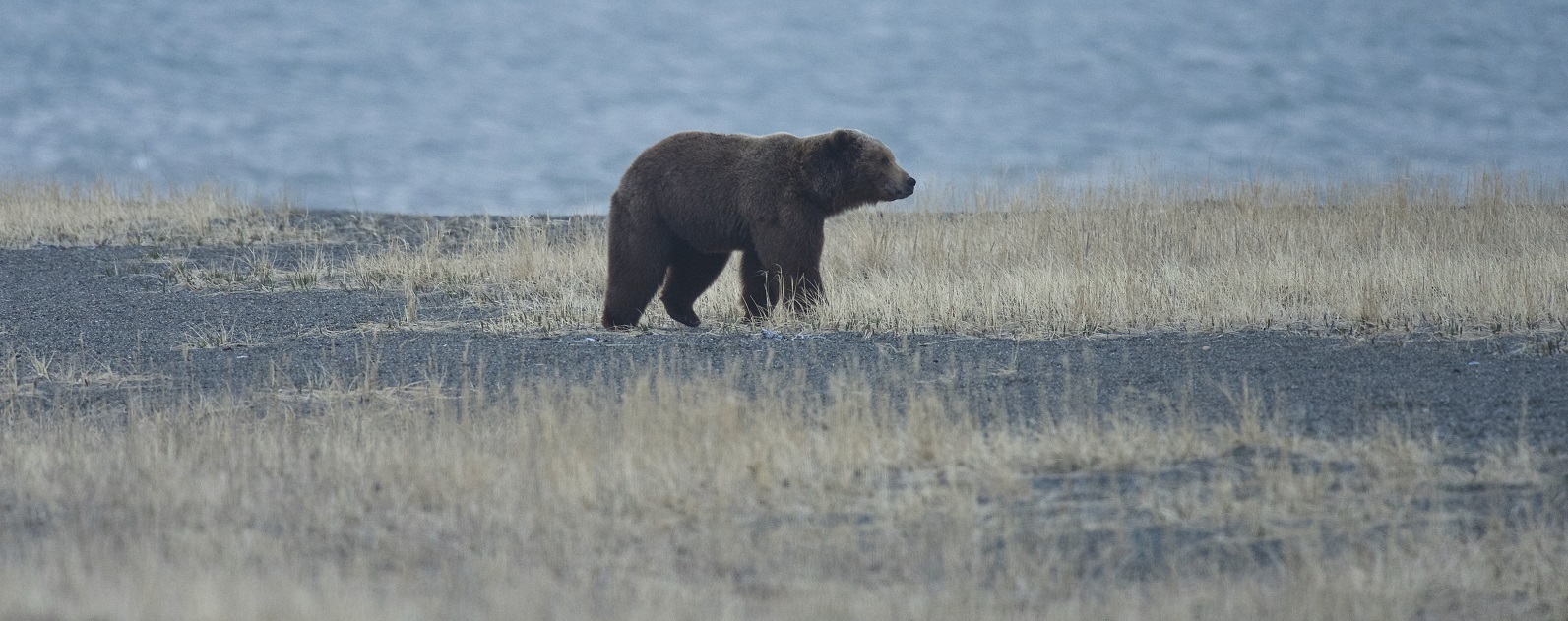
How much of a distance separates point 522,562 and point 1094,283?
6.30 m

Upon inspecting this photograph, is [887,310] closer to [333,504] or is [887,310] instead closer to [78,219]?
[333,504]

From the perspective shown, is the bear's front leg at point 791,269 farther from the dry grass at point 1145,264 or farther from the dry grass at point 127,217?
the dry grass at point 127,217

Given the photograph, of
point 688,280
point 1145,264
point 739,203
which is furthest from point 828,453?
point 1145,264

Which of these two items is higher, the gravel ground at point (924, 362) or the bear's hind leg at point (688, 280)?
the bear's hind leg at point (688, 280)

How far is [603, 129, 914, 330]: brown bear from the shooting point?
959 cm

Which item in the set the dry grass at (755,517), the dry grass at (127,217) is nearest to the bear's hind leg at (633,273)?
the dry grass at (755,517)

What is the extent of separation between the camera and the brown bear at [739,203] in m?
9.59

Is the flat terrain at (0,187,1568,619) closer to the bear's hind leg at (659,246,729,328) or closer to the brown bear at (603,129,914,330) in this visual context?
the bear's hind leg at (659,246,729,328)

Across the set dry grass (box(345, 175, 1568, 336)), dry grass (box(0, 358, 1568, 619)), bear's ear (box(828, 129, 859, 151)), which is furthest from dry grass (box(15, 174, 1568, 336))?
dry grass (box(0, 358, 1568, 619))

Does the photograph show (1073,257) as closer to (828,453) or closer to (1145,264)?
(1145,264)

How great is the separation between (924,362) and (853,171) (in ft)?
6.15

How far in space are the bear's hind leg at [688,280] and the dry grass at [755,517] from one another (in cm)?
309

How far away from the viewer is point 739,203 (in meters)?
9.59

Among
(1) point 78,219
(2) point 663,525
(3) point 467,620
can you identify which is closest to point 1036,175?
(1) point 78,219
